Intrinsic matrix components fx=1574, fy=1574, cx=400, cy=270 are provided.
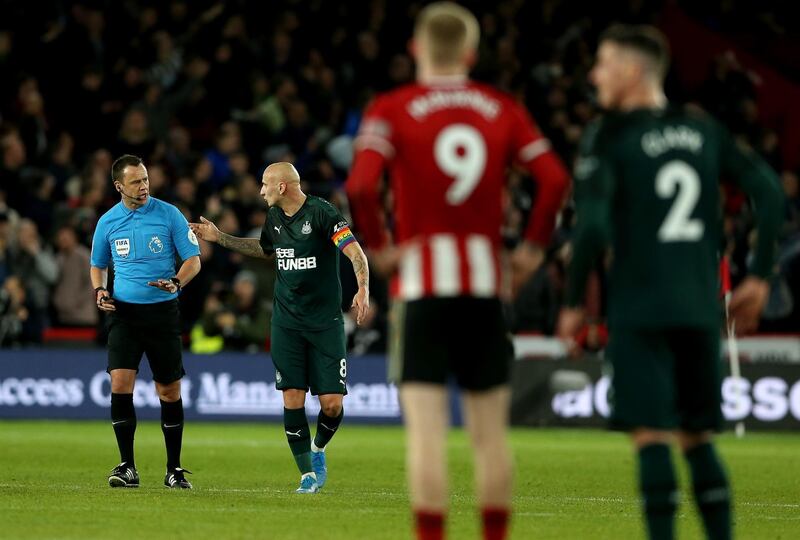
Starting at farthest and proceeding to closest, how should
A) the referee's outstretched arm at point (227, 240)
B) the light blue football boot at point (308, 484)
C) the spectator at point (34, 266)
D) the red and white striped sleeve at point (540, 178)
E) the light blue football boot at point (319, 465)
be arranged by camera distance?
the spectator at point (34, 266)
the referee's outstretched arm at point (227, 240)
the light blue football boot at point (319, 465)
the light blue football boot at point (308, 484)
the red and white striped sleeve at point (540, 178)

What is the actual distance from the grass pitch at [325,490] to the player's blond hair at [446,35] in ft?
10.8

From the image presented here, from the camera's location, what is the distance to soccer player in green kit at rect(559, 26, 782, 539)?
6727mm

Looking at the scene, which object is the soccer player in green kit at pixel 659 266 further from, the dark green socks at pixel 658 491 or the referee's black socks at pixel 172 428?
the referee's black socks at pixel 172 428

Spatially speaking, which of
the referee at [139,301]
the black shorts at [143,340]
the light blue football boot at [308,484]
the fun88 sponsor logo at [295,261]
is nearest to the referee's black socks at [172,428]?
the referee at [139,301]

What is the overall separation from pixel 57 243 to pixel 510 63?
945 centimetres

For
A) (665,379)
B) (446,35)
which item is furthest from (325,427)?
(446,35)

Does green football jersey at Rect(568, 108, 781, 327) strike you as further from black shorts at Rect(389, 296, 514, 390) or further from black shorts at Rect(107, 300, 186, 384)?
black shorts at Rect(107, 300, 186, 384)

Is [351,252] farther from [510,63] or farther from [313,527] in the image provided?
[510,63]

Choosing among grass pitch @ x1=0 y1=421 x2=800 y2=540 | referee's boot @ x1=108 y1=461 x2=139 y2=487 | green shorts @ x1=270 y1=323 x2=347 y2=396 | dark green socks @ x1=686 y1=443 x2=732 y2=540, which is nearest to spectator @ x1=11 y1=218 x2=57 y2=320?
grass pitch @ x1=0 y1=421 x2=800 y2=540

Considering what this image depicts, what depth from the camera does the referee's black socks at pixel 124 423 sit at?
473 inches

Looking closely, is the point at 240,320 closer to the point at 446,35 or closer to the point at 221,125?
the point at 221,125

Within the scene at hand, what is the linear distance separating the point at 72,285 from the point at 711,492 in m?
15.1

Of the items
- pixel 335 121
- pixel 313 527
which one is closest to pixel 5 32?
pixel 335 121

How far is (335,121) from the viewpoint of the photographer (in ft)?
82.5
